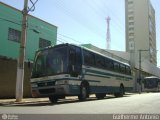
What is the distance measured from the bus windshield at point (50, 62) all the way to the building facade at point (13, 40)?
148 centimetres

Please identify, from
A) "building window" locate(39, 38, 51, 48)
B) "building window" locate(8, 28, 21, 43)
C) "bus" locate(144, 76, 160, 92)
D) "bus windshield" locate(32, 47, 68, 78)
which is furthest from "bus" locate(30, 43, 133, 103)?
"bus" locate(144, 76, 160, 92)

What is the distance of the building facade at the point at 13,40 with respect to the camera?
26.1 metres

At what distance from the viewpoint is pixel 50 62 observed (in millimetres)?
20000

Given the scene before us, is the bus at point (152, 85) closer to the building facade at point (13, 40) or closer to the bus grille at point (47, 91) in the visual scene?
the building facade at point (13, 40)

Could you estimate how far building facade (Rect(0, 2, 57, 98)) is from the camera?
26.1 meters

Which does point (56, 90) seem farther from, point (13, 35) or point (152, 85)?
point (152, 85)

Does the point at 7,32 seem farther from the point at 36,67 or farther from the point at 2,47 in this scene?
the point at 36,67

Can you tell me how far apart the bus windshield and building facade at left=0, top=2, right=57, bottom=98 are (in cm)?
148

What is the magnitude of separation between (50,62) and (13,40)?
1204 centimetres

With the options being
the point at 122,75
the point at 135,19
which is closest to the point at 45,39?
the point at 122,75

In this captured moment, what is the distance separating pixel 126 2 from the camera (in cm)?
14138

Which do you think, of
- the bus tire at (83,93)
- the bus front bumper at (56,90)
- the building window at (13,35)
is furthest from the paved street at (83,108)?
the building window at (13,35)

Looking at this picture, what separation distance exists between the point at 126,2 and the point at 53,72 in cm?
12574

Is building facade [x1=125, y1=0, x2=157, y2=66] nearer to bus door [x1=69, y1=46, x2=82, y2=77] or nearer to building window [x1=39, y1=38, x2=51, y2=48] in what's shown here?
building window [x1=39, y1=38, x2=51, y2=48]
